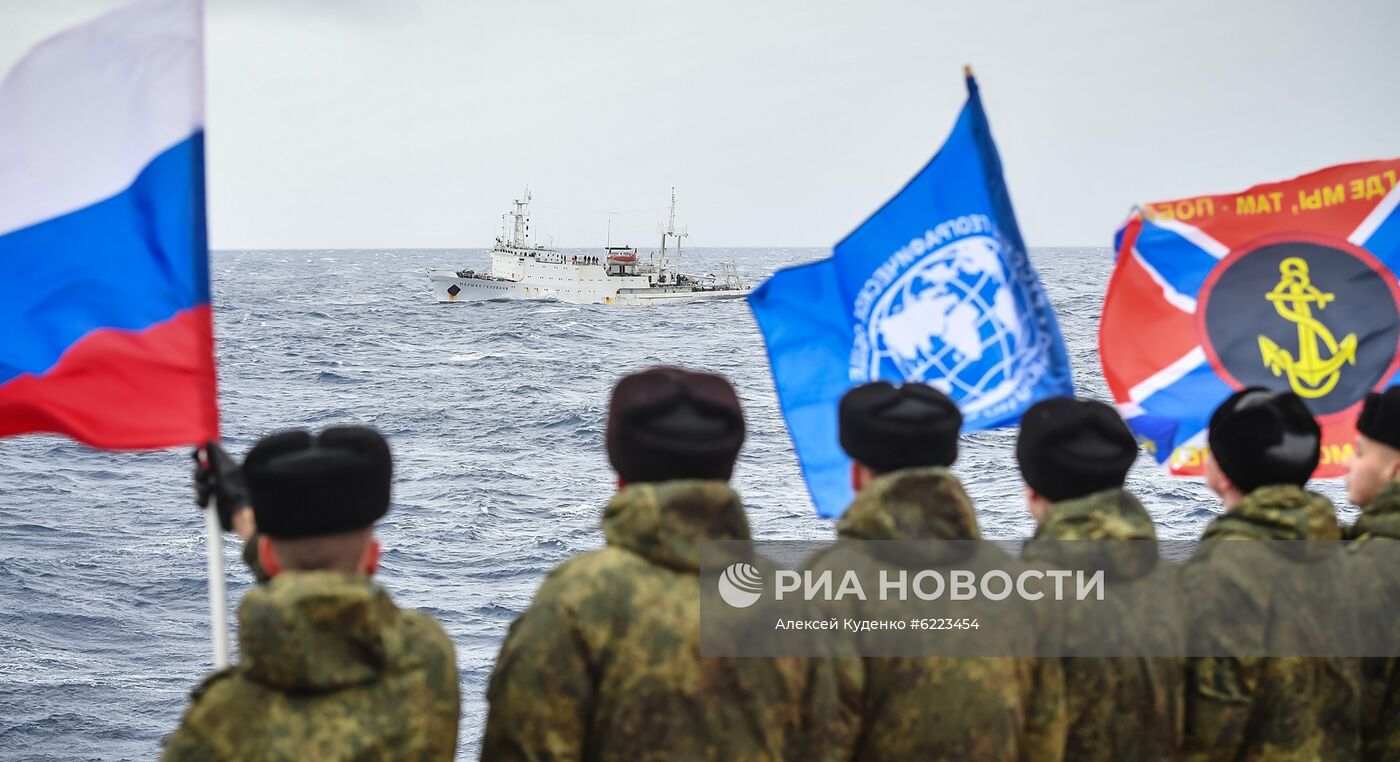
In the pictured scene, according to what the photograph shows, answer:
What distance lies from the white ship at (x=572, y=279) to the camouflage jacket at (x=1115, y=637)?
78.5 m

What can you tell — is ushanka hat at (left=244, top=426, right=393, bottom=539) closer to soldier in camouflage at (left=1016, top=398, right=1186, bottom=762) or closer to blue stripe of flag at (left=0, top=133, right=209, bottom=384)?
blue stripe of flag at (left=0, top=133, right=209, bottom=384)

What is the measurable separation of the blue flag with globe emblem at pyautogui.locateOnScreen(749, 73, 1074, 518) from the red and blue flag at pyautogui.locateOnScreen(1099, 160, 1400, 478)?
0.70 metres

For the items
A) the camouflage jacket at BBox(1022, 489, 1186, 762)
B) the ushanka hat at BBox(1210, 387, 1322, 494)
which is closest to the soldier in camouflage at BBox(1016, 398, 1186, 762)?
the camouflage jacket at BBox(1022, 489, 1186, 762)

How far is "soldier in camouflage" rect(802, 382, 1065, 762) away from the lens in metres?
3.24

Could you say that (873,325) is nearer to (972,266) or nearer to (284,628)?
(972,266)

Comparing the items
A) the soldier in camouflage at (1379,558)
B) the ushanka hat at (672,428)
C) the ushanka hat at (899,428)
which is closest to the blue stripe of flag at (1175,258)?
the soldier in camouflage at (1379,558)

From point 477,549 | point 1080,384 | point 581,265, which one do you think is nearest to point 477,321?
point 581,265

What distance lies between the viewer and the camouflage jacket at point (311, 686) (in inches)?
106

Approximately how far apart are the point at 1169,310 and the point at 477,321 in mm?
69329

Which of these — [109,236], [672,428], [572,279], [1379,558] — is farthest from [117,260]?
[572,279]

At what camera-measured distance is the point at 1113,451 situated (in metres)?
3.55

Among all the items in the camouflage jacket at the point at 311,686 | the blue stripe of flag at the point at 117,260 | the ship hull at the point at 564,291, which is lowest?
the ship hull at the point at 564,291

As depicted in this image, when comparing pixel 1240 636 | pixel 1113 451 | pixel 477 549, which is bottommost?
pixel 477 549

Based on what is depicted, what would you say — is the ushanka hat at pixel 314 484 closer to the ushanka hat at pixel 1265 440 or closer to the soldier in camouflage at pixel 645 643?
the soldier in camouflage at pixel 645 643
